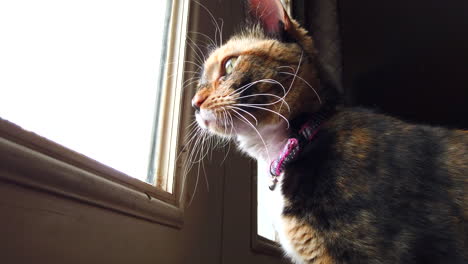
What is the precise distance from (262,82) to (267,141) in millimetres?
135

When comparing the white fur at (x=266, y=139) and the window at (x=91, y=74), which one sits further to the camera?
the white fur at (x=266, y=139)

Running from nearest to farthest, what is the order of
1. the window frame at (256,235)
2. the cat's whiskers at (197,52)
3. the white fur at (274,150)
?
the white fur at (274,150) < the cat's whiskers at (197,52) < the window frame at (256,235)

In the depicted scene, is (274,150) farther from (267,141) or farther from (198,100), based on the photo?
(198,100)

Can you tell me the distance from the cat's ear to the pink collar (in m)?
0.24

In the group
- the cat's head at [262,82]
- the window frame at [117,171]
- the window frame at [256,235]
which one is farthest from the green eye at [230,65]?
the window frame at [256,235]

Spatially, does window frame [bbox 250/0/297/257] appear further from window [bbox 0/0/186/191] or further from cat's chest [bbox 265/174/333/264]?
window [bbox 0/0/186/191]

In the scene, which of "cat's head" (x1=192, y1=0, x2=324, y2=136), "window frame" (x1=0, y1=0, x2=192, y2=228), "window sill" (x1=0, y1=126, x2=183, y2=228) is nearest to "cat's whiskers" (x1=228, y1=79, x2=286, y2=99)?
"cat's head" (x1=192, y1=0, x2=324, y2=136)

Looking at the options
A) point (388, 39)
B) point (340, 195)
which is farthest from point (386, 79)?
point (340, 195)

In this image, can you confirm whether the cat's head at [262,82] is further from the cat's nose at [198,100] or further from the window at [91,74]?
the window at [91,74]

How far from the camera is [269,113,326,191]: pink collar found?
71cm

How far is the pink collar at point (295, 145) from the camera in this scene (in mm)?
709

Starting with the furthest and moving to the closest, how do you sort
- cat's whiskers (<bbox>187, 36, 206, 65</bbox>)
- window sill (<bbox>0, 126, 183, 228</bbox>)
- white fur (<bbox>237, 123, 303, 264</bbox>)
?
cat's whiskers (<bbox>187, 36, 206, 65</bbox>), white fur (<bbox>237, 123, 303, 264</bbox>), window sill (<bbox>0, 126, 183, 228</bbox>)

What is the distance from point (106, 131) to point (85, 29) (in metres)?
0.18

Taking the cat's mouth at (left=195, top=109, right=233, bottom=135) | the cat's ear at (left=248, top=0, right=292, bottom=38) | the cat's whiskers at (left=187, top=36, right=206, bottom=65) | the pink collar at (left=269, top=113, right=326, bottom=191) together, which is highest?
the cat's ear at (left=248, top=0, right=292, bottom=38)
